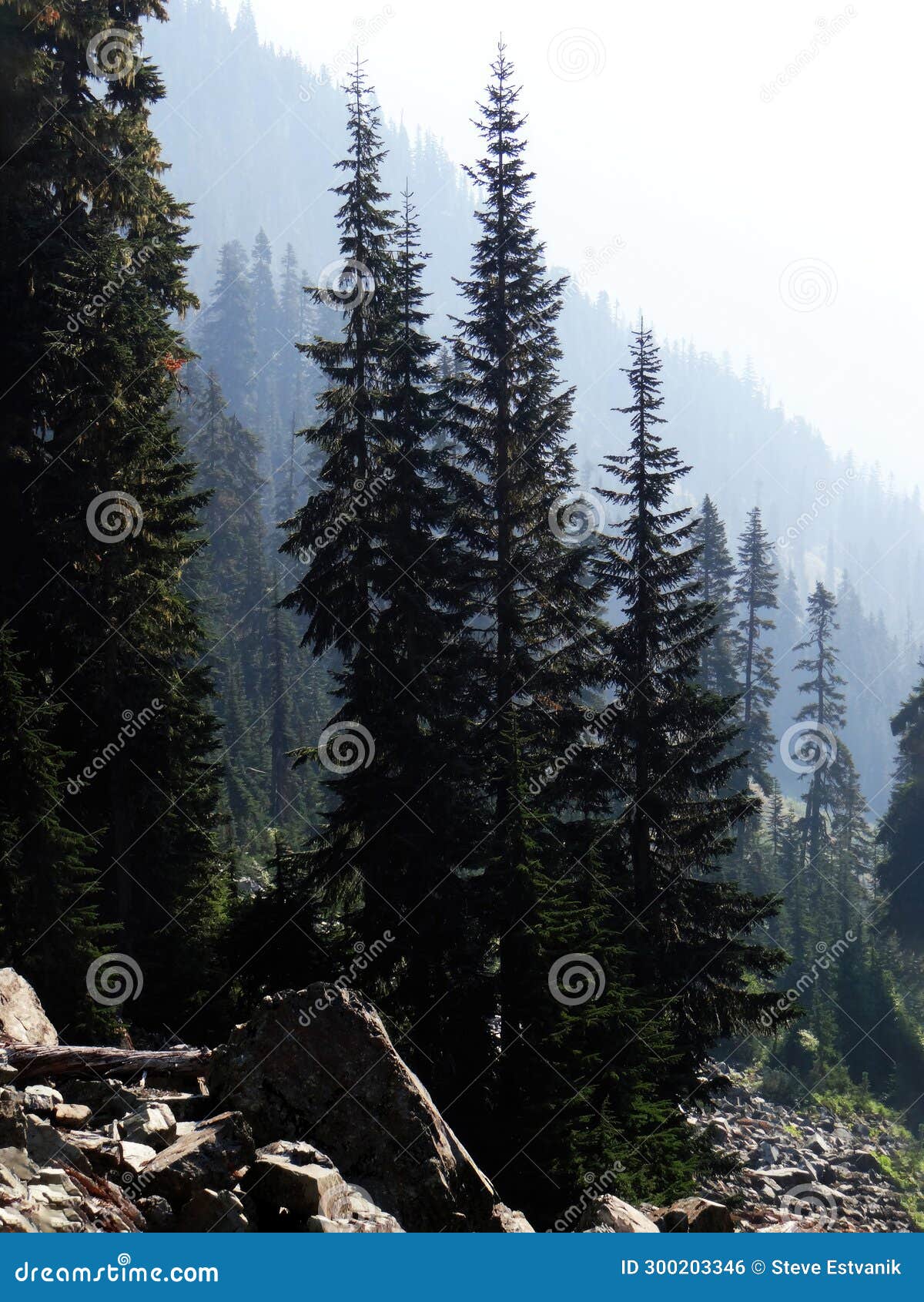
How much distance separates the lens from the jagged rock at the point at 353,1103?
8.88 metres

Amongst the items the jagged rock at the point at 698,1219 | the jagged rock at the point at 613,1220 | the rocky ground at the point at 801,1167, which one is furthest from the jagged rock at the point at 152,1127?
the rocky ground at the point at 801,1167

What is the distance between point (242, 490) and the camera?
83.4 m

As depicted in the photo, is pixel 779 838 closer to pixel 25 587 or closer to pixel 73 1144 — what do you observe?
pixel 25 587

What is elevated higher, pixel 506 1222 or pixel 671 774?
pixel 671 774

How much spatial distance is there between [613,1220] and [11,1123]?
5016 millimetres

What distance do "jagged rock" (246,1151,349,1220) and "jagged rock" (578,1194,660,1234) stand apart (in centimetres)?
238

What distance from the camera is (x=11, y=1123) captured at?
770cm

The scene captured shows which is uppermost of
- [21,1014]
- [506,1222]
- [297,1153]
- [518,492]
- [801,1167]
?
[518,492]

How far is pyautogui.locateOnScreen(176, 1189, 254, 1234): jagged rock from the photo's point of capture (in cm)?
749

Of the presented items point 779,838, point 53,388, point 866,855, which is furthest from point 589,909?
point 866,855

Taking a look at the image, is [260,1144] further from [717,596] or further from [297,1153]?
[717,596]

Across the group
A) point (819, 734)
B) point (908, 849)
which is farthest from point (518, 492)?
point (819, 734)

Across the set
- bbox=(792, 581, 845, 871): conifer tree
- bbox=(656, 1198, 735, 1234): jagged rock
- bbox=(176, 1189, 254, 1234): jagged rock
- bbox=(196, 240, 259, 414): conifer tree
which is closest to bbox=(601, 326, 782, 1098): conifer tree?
bbox=(656, 1198, 735, 1234): jagged rock

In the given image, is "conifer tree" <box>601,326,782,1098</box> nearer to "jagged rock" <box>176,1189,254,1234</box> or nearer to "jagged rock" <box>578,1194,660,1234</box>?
"jagged rock" <box>578,1194,660,1234</box>
